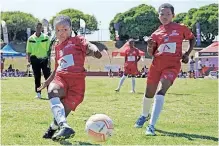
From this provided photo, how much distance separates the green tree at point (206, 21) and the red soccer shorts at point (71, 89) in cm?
9767

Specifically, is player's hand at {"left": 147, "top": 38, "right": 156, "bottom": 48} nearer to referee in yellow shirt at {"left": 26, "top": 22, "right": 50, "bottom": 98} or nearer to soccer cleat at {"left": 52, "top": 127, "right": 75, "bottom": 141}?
soccer cleat at {"left": 52, "top": 127, "right": 75, "bottom": 141}

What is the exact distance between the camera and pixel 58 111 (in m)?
6.52

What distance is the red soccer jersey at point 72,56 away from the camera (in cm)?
696

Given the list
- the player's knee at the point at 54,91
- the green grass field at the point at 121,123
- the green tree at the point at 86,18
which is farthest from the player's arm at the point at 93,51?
the green tree at the point at 86,18

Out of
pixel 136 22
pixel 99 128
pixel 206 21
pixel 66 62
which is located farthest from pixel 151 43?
pixel 136 22

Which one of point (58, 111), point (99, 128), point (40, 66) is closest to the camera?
point (99, 128)

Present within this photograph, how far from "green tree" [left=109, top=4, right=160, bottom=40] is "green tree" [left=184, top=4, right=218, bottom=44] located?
7522 mm

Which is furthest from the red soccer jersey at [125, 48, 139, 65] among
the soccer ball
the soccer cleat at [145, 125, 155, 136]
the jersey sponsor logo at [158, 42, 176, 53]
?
the soccer ball

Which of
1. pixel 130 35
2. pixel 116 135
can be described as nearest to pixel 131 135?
pixel 116 135

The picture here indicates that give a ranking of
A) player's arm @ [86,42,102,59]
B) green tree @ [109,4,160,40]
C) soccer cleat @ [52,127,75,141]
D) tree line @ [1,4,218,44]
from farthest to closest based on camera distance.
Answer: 1. green tree @ [109,4,160,40]
2. tree line @ [1,4,218,44]
3. player's arm @ [86,42,102,59]
4. soccer cleat @ [52,127,75,141]

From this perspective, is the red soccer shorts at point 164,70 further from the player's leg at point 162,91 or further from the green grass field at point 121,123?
the green grass field at point 121,123

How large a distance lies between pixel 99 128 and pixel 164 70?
2281mm

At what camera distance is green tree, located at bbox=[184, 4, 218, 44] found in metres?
106

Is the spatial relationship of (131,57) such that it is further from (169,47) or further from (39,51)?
(169,47)
